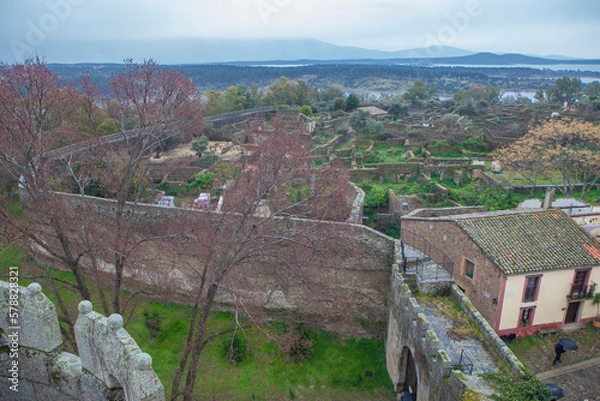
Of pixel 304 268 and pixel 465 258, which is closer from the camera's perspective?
pixel 304 268

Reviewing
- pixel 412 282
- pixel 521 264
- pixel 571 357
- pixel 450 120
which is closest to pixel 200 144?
pixel 412 282

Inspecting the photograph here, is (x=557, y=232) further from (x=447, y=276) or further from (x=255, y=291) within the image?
(x=255, y=291)

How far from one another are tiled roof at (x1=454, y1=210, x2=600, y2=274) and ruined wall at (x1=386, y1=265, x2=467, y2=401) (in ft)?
13.5

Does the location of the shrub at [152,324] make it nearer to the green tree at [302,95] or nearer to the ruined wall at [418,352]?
the ruined wall at [418,352]

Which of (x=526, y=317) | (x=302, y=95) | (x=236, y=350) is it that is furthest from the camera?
(x=302, y=95)

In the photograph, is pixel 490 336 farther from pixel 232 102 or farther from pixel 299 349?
pixel 232 102

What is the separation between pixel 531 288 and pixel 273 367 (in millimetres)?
10233

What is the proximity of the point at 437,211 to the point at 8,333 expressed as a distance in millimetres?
18897

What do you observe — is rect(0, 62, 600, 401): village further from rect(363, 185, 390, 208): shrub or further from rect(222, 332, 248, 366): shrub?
rect(363, 185, 390, 208): shrub

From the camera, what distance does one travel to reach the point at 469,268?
691 inches

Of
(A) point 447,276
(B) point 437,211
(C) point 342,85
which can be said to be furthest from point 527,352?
(C) point 342,85

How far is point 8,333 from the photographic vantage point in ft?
21.2

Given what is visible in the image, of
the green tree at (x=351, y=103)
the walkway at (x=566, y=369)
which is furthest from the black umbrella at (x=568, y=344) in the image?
the green tree at (x=351, y=103)

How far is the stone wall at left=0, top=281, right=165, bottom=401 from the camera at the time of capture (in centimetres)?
562
